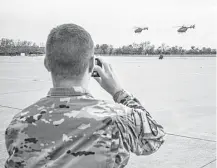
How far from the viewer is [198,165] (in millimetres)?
4055

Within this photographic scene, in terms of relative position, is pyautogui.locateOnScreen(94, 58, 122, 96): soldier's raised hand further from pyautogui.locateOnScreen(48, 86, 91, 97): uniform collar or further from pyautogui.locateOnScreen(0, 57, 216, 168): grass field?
pyautogui.locateOnScreen(0, 57, 216, 168): grass field

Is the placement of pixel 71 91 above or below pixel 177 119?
above

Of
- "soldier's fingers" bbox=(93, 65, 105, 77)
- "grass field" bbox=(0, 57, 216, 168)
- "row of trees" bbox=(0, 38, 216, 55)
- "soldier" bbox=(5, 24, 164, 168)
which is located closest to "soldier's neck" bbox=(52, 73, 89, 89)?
"soldier" bbox=(5, 24, 164, 168)

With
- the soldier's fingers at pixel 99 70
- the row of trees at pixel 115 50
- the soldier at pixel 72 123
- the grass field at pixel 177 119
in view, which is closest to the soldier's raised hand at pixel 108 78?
the soldier's fingers at pixel 99 70

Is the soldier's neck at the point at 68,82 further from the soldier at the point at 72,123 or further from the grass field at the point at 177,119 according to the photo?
the grass field at the point at 177,119

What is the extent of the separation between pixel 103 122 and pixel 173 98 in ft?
24.7

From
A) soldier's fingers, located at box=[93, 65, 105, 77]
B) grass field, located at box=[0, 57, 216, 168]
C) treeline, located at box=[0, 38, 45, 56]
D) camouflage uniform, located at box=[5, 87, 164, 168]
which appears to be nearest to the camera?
camouflage uniform, located at box=[5, 87, 164, 168]

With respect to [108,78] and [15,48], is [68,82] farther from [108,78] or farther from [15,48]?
[15,48]

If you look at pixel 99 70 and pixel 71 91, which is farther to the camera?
pixel 99 70

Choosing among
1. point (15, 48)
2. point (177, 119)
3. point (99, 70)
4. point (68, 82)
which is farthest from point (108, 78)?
point (15, 48)

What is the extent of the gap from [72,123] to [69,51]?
0.26 metres

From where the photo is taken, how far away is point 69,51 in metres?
1.42

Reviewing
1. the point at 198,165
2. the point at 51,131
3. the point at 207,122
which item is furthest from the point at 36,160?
the point at 207,122

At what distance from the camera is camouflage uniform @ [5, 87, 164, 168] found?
55.4 inches
